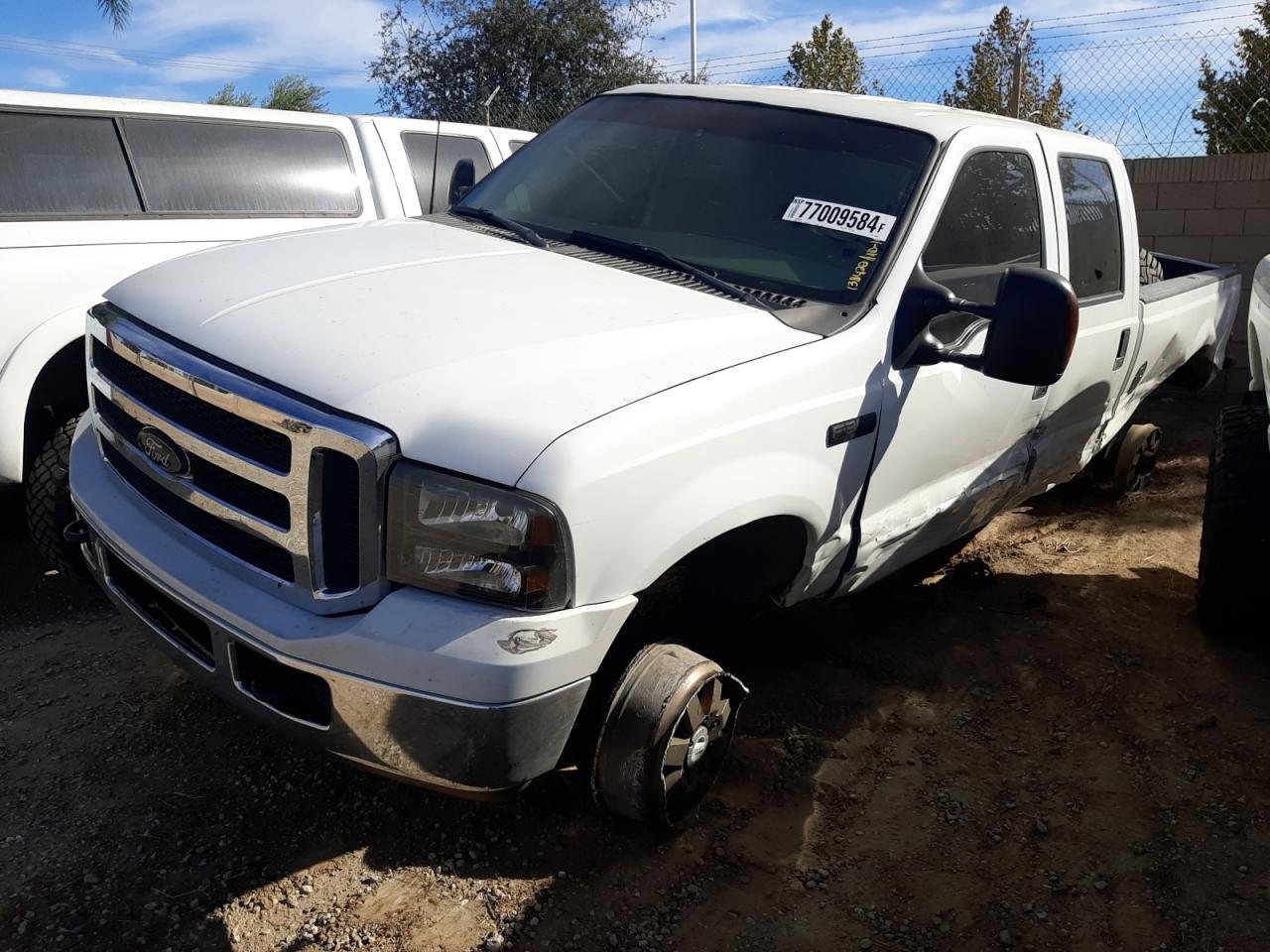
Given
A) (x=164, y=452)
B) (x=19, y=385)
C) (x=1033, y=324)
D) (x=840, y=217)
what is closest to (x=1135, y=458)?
(x=840, y=217)

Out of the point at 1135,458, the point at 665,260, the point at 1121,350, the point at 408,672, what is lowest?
the point at 1135,458

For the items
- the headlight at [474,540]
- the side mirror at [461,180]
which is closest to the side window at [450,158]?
the side mirror at [461,180]

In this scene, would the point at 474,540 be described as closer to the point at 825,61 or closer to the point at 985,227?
the point at 985,227

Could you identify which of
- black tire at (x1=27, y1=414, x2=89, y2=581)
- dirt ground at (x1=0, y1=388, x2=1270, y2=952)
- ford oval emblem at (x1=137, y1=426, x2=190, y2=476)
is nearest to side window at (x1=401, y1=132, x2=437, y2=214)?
black tire at (x1=27, y1=414, x2=89, y2=581)

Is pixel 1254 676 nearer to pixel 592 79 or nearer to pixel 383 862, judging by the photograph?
pixel 383 862

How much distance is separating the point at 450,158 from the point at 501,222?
9.79 feet

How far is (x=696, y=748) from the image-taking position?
2.81m

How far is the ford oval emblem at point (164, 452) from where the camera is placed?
2.56 m

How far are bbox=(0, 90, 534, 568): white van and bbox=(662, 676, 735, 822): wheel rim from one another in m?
2.54

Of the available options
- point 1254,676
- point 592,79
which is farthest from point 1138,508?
point 592,79

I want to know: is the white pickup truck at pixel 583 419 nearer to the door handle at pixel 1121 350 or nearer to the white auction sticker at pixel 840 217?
the white auction sticker at pixel 840 217

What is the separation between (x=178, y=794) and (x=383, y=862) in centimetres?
68

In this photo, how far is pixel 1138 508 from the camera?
5.91m

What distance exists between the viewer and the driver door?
315 centimetres
